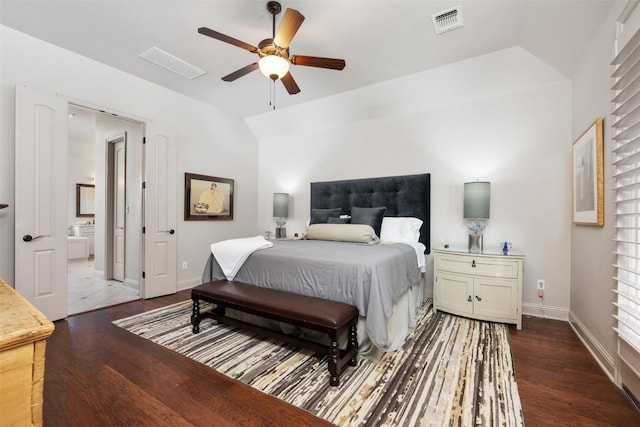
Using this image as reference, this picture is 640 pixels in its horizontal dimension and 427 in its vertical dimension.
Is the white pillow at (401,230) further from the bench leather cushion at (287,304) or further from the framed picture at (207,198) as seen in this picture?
the framed picture at (207,198)

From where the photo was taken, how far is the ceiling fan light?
2229 millimetres

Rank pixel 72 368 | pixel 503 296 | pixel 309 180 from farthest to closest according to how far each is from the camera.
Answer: pixel 309 180, pixel 503 296, pixel 72 368

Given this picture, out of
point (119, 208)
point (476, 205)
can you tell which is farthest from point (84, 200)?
point (476, 205)

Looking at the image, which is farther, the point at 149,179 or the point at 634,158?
the point at 149,179

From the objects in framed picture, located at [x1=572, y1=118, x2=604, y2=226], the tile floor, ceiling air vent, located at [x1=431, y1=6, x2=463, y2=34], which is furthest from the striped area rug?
ceiling air vent, located at [x1=431, y1=6, x2=463, y2=34]

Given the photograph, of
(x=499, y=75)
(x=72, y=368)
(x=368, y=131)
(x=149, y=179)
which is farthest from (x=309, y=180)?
(x=72, y=368)

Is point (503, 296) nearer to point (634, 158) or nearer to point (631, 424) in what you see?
point (631, 424)

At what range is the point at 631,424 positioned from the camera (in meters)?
1.55

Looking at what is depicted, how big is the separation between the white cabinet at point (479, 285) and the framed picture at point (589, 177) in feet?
2.19

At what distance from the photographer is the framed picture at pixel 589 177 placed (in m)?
2.19

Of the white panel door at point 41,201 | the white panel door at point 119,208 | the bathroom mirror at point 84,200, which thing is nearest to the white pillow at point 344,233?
the white panel door at point 41,201

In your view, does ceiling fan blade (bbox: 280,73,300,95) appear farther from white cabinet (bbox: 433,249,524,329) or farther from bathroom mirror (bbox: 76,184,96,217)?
bathroom mirror (bbox: 76,184,96,217)

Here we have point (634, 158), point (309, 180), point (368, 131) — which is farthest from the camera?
point (309, 180)

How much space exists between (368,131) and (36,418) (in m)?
4.29
